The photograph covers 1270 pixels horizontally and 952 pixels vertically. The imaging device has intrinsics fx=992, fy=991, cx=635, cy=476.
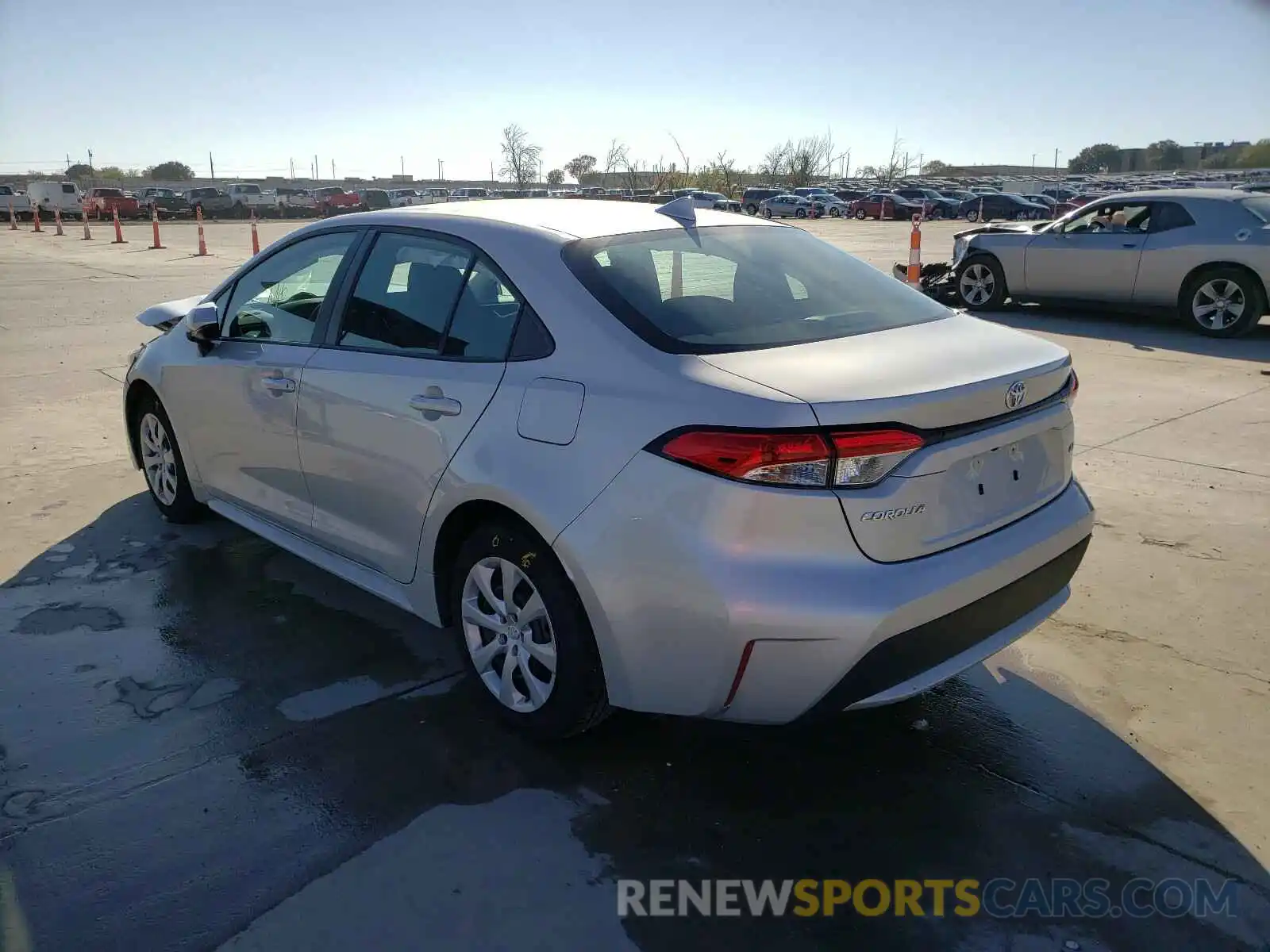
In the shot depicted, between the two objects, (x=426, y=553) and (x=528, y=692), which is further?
(x=426, y=553)

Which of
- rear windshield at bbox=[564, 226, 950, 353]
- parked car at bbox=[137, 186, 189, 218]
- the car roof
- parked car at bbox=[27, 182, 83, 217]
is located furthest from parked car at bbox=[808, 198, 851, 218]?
rear windshield at bbox=[564, 226, 950, 353]

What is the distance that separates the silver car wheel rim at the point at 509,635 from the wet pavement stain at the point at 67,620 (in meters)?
1.78

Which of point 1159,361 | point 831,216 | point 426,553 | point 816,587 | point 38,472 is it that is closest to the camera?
point 816,587

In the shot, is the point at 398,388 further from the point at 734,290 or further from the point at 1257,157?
the point at 1257,157

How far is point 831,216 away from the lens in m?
50.0

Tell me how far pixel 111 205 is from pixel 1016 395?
52.7m

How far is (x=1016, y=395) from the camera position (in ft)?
9.38

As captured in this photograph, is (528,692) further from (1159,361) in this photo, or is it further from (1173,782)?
(1159,361)

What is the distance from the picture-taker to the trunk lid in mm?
2520

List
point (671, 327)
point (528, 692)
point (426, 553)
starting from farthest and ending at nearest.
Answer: point (426, 553) < point (528, 692) < point (671, 327)

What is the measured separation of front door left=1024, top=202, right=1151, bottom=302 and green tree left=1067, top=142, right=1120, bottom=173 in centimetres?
13677

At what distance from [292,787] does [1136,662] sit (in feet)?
9.87

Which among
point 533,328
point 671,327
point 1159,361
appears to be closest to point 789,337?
point 671,327

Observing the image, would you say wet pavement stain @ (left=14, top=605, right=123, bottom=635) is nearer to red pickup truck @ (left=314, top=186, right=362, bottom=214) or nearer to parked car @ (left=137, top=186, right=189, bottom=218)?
red pickup truck @ (left=314, top=186, right=362, bottom=214)
